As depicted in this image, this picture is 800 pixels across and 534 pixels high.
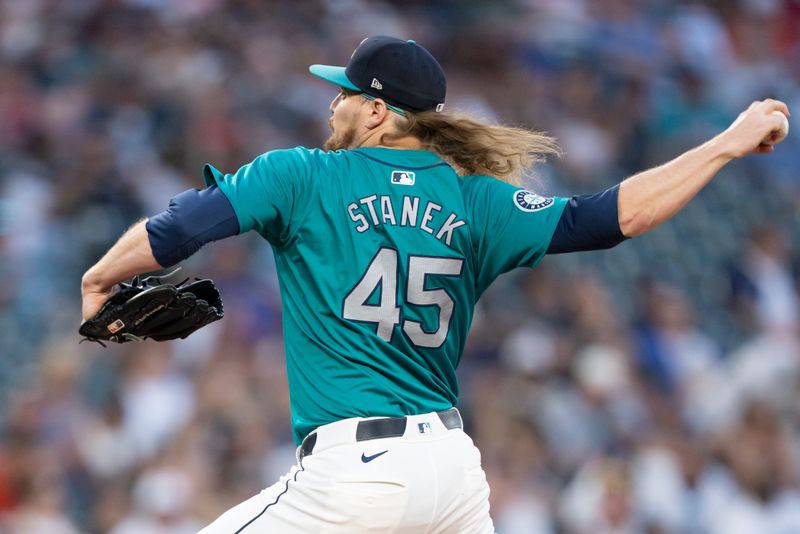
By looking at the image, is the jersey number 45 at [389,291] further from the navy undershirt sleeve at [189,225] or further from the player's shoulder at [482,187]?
the navy undershirt sleeve at [189,225]

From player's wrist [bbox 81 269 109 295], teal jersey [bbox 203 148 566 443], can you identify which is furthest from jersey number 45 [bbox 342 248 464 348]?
player's wrist [bbox 81 269 109 295]

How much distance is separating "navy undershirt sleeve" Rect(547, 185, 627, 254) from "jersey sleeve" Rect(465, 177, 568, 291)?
3 centimetres

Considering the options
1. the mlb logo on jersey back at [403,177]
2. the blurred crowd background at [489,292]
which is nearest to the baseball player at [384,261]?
the mlb logo on jersey back at [403,177]

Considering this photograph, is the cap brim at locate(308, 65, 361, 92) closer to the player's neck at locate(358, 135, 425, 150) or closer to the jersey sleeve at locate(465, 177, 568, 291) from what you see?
the player's neck at locate(358, 135, 425, 150)

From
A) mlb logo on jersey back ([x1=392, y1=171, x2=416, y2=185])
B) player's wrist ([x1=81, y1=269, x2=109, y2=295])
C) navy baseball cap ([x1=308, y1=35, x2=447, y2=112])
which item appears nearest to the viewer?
player's wrist ([x1=81, y1=269, x2=109, y2=295])

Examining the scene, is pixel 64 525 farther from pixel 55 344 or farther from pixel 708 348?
pixel 708 348

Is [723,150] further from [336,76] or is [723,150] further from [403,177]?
[336,76]

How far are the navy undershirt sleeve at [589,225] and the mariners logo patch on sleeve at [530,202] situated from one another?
2.4 inches

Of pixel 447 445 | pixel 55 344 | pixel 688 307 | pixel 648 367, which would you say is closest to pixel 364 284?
pixel 447 445

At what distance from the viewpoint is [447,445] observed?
3.34 m

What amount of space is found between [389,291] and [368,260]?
0.10 m

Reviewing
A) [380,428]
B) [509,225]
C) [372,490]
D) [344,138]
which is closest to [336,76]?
[344,138]

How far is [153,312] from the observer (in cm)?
344

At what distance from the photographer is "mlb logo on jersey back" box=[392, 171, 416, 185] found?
11.2ft
